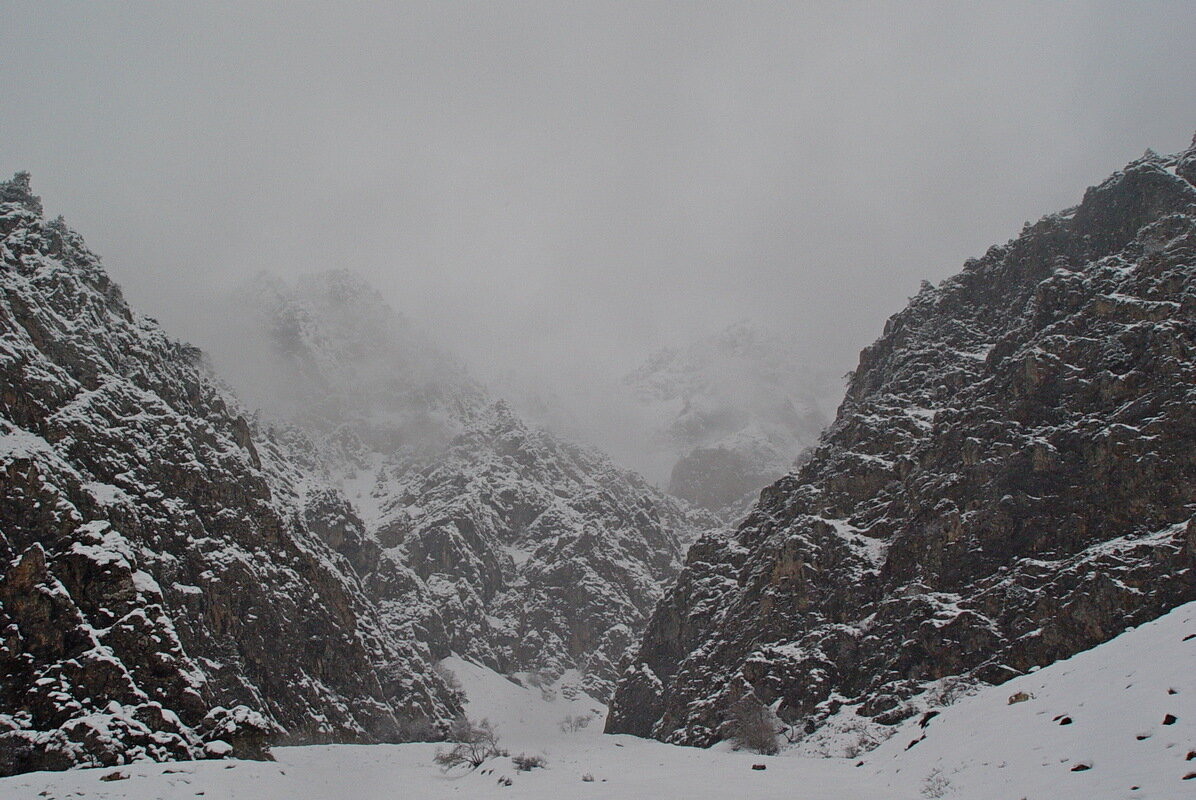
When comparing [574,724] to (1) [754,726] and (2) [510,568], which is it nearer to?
(2) [510,568]

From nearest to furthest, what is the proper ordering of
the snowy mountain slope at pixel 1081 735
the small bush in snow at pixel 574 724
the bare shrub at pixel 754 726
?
1. the snowy mountain slope at pixel 1081 735
2. the bare shrub at pixel 754 726
3. the small bush in snow at pixel 574 724

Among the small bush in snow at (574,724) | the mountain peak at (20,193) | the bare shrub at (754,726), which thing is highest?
the mountain peak at (20,193)

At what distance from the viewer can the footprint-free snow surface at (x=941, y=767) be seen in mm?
14914

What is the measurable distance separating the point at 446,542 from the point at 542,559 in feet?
74.0

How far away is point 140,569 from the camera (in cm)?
5081

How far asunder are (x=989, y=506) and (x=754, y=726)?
2385 centimetres

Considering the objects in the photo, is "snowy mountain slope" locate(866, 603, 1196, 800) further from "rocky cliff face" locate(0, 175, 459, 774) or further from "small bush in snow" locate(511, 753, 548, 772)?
"rocky cliff face" locate(0, 175, 459, 774)

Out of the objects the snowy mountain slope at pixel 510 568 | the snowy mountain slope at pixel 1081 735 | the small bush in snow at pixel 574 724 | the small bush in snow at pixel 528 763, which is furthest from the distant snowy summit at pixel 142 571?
the snowy mountain slope at pixel 510 568

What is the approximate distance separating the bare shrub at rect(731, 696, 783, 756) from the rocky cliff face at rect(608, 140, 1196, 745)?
1.06 metres

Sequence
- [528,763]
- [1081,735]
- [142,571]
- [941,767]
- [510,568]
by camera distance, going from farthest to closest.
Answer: [510,568]
[142,571]
[528,763]
[941,767]
[1081,735]

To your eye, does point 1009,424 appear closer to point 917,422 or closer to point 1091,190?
point 917,422

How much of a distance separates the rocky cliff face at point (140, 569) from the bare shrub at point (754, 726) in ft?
102

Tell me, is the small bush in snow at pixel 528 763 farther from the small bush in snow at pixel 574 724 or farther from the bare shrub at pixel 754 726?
the small bush in snow at pixel 574 724

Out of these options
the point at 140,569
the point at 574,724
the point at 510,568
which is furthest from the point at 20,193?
the point at 510,568
